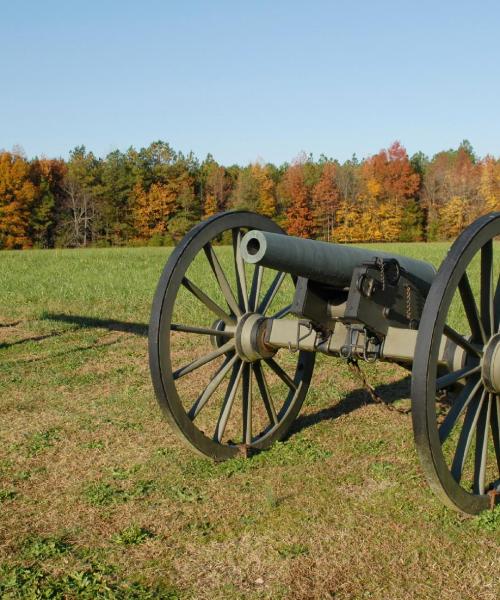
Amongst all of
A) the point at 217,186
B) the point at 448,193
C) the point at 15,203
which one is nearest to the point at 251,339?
the point at 15,203

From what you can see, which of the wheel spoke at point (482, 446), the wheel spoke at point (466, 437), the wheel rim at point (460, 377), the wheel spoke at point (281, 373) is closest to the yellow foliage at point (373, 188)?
the wheel spoke at point (281, 373)

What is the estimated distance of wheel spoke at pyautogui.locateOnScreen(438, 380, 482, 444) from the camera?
13.3ft

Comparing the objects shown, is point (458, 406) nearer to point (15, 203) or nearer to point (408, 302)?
point (408, 302)

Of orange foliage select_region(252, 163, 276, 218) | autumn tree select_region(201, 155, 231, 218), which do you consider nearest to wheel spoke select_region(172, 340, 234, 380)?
orange foliage select_region(252, 163, 276, 218)

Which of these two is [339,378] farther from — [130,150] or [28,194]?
[130,150]

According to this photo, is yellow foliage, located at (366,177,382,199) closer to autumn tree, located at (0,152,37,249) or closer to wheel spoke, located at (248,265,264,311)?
autumn tree, located at (0,152,37,249)

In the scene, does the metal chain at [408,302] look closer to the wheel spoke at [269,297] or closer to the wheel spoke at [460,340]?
the wheel spoke at [460,340]

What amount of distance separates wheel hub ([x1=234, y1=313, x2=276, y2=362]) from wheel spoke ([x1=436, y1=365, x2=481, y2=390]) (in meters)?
1.50

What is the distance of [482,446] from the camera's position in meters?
4.39

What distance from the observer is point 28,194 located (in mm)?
63344

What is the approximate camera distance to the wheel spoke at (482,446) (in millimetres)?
4379

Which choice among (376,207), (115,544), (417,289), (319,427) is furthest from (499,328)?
(376,207)

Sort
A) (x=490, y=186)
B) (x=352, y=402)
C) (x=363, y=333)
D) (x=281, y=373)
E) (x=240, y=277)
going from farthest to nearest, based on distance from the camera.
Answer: (x=490, y=186) → (x=352, y=402) → (x=281, y=373) → (x=240, y=277) → (x=363, y=333)

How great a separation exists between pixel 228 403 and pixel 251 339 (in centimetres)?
49
